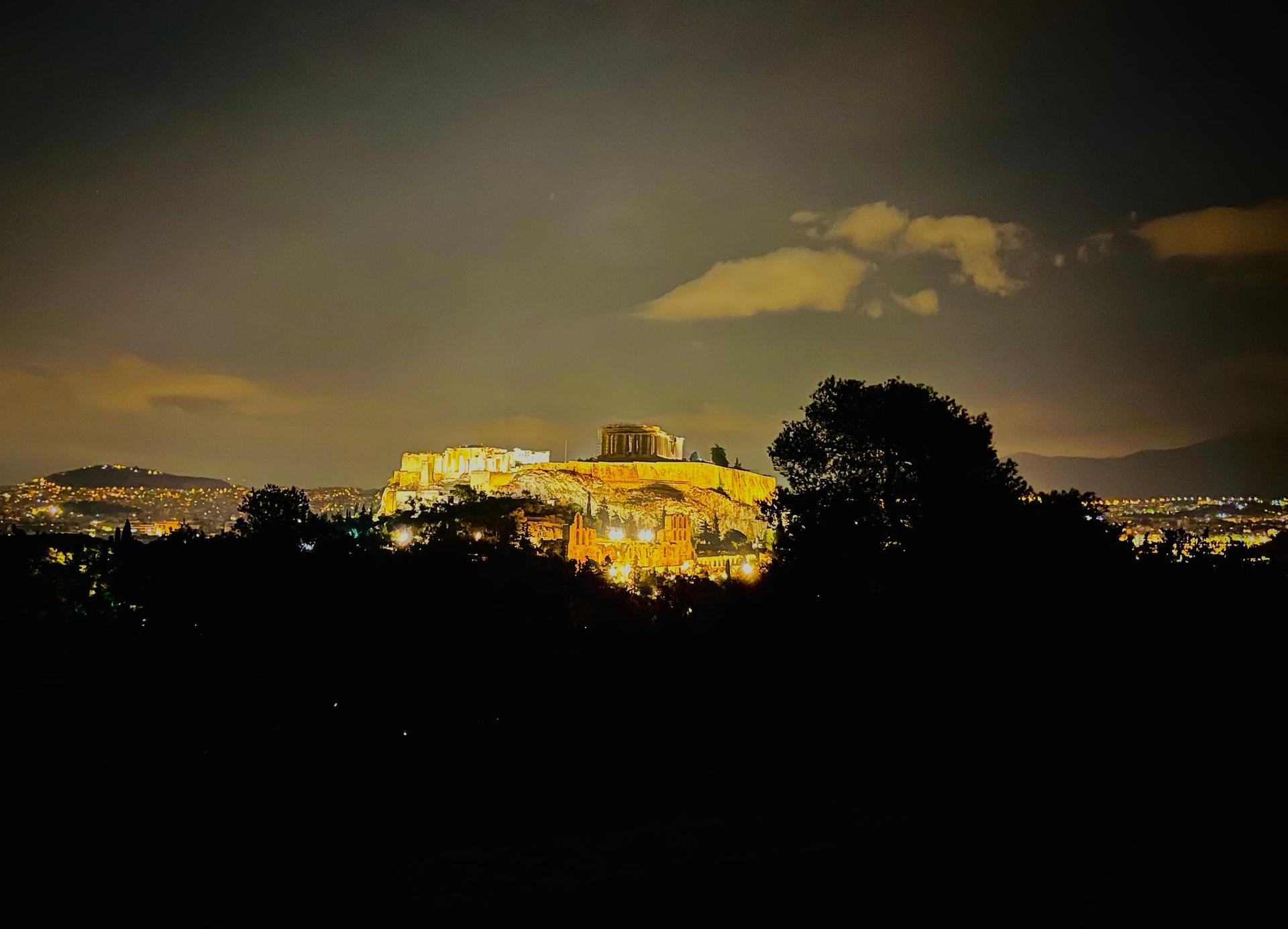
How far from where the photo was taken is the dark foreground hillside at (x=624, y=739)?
7281mm

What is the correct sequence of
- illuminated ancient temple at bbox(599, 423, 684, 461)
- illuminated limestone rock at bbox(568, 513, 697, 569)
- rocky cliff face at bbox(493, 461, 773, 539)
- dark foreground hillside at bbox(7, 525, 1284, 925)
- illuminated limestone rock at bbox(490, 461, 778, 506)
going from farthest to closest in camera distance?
1. illuminated ancient temple at bbox(599, 423, 684, 461)
2. illuminated limestone rock at bbox(490, 461, 778, 506)
3. rocky cliff face at bbox(493, 461, 773, 539)
4. illuminated limestone rock at bbox(568, 513, 697, 569)
5. dark foreground hillside at bbox(7, 525, 1284, 925)

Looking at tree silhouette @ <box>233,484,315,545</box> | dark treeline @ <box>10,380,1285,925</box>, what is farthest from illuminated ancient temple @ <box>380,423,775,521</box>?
dark treeline @ <box>10,380,1285,925</box>

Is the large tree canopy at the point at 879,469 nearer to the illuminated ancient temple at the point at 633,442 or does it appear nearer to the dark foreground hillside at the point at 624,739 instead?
the dark foreground hillside at the point at 624,739

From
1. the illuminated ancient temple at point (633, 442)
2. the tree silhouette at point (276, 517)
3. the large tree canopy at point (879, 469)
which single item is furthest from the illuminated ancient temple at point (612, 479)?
the large tree canopy at point (879, 469)

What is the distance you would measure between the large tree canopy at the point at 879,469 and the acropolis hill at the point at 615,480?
59.5 m

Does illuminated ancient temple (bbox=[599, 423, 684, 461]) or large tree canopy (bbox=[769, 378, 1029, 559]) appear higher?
illuminated ancient temple (bbox=[599, 423, 684, 461])

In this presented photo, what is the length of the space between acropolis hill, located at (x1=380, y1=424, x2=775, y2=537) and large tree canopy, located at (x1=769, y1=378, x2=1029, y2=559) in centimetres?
5952

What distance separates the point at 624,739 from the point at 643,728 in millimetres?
387

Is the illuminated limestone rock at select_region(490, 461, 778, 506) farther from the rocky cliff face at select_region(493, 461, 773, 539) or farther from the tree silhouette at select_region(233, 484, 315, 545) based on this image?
the tree silhouette at select_region(233, 484, 315, 545)

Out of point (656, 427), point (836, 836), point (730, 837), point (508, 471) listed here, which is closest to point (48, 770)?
point (730, 837)

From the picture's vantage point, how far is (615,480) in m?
94.6

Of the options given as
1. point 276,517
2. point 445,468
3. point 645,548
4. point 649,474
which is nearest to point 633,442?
point 649,474

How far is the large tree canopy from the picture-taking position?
56.6 ft

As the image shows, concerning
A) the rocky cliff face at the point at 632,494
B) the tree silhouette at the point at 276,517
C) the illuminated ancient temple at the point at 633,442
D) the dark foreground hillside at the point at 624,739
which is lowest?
the dark foreground hillside at the point at 624,739
